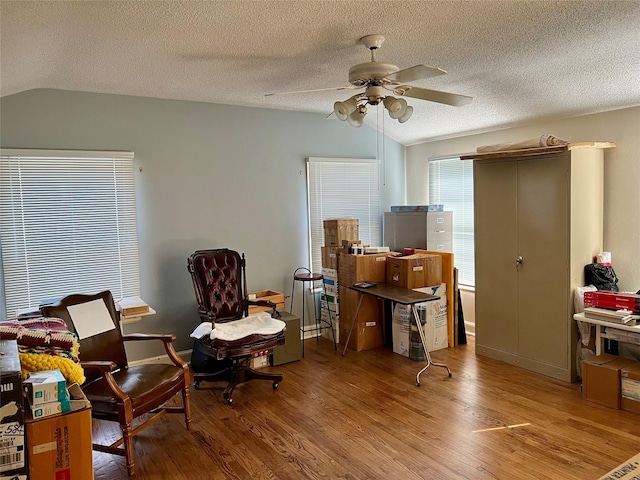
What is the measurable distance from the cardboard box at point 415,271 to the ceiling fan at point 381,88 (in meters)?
1.81

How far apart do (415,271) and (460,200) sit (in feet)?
4.45

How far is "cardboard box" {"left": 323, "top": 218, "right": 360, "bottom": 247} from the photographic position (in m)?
5.13

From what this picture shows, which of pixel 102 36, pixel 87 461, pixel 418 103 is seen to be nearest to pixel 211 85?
pixel 102 36

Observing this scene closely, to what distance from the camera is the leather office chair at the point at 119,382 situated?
2.76 m

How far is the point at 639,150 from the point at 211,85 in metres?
3.58

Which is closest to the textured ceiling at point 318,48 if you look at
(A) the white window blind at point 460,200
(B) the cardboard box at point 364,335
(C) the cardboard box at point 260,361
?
(A) the white window blind at point 460,200

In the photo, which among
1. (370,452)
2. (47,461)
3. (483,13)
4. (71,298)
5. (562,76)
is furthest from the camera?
(562,76)

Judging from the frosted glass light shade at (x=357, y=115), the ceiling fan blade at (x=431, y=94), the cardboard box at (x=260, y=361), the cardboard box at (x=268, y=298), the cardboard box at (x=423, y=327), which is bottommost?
the cardboard box at (x=260, y=361)

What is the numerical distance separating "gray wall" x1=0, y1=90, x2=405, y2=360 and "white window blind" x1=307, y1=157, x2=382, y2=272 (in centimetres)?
11

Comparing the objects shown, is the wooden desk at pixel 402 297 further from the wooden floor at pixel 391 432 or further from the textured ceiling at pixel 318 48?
the textured ceiling at pixel 318 48

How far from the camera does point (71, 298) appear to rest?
3.18 meters

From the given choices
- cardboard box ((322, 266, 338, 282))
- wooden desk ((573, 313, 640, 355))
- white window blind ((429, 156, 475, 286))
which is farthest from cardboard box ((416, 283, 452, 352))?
wooden desk ((573, 313, 640, 355))

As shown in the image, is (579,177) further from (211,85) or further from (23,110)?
(23,110)

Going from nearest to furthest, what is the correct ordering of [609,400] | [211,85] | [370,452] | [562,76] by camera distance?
[370,452]
[609,400]
[562,76]
[211,85]
